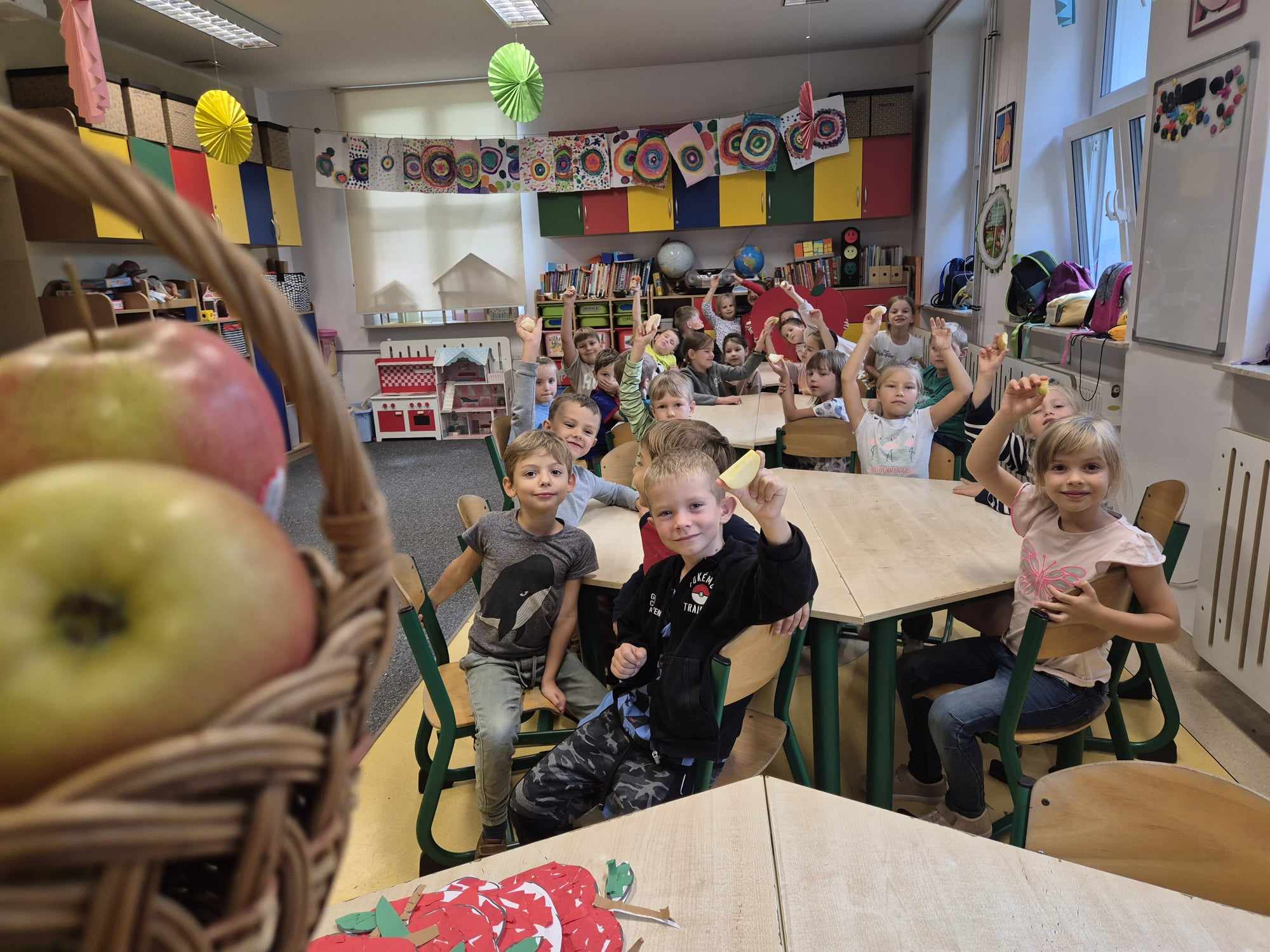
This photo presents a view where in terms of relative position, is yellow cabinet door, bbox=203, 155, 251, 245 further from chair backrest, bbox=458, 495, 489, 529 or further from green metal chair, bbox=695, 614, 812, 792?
green metal chair, bbox=695, 614, 812, 792

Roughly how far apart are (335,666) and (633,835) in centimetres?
72

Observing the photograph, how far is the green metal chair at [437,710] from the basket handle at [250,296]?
1232 millimetres

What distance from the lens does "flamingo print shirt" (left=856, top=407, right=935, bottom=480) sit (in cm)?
286

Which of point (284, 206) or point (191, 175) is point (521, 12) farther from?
point (284, 206)

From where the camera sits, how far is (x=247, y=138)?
4.74m

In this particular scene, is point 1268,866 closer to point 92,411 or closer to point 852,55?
point 92,411

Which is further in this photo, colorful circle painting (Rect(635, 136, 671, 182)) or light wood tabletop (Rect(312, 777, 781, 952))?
colorful circle painting (Rect(635, 136, 671, 182))

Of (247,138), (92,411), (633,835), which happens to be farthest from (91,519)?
(247,138)

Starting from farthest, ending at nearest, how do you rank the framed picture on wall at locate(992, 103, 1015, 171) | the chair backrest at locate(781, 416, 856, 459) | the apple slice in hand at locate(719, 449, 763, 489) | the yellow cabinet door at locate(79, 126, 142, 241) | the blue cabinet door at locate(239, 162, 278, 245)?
the blue cabinet door at locate(239, 162, 278, 245), the yellow cabinet door at locate(79, 126, 142, 241), the framed picture on wall at locate(992, 103, 1015, 171), the chair backrest at locate(781, 416, 856, 459), the apple slice in hand at locate(719, 449, 763, 489)

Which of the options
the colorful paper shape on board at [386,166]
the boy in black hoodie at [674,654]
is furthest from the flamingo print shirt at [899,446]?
the colorful paper shape on board at [386,166]

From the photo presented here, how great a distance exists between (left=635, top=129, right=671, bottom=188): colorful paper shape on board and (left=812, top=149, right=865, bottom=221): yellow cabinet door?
1295 mm

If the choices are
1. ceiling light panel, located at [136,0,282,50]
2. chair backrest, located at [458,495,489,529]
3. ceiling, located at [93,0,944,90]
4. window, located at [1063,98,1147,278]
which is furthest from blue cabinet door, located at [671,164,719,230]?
chair backrest, located at [458,495,489,529]

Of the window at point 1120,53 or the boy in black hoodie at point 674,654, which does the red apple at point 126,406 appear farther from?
the window at point 1120,53

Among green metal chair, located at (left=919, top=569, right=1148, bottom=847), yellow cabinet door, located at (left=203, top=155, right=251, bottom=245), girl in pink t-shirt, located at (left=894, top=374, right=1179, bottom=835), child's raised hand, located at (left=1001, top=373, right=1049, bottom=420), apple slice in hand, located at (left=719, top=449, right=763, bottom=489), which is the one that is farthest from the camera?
yellow cabinet door, located at (left=203, top=155, right=251, bottom=245)
